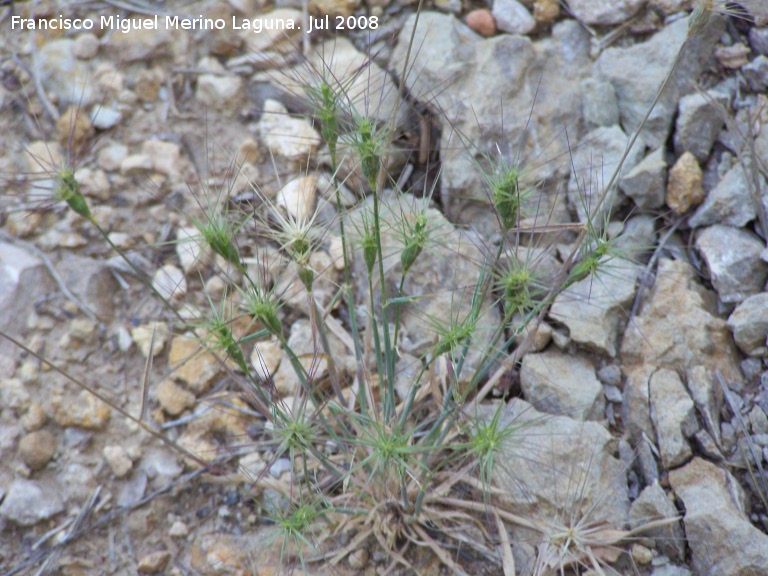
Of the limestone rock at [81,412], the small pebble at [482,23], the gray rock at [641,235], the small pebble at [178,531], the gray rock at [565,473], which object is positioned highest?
the small pebble at [482,23]

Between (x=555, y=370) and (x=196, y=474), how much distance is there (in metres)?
1.02

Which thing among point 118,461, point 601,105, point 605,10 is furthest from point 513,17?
point 118,461

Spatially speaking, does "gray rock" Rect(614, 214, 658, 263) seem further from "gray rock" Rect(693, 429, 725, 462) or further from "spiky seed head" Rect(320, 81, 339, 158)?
"spiky seed head" Rect(320, 81, 339, 158)

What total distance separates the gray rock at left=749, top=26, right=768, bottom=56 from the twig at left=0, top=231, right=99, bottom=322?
2249 mm

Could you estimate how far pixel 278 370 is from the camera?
1.93 metres

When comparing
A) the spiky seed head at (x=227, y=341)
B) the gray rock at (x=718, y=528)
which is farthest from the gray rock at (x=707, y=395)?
the spiky seed head at (x=227, y=341)

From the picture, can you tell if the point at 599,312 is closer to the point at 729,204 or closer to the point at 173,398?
the point at 729,204

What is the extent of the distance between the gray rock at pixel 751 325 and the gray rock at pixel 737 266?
0.19 feet

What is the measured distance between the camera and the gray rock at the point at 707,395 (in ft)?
5.49

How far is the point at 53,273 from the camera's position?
6.77ft

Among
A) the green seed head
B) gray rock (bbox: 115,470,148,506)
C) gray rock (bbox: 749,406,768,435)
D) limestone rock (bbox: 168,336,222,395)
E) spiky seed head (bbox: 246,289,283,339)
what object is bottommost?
gray rock (bbox: 115,470,148,506)

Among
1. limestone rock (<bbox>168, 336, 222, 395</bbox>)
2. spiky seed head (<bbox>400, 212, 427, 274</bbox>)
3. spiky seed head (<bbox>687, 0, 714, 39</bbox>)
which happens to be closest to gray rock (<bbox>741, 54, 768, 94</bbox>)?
spiky seed head (<bbox>687, 0, 714, 39</bbox>)

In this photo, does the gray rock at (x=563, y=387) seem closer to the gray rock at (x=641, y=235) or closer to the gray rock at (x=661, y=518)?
the gray rock at (x=661, y=518)

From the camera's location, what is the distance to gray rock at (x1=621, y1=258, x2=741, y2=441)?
1757 millimetres
